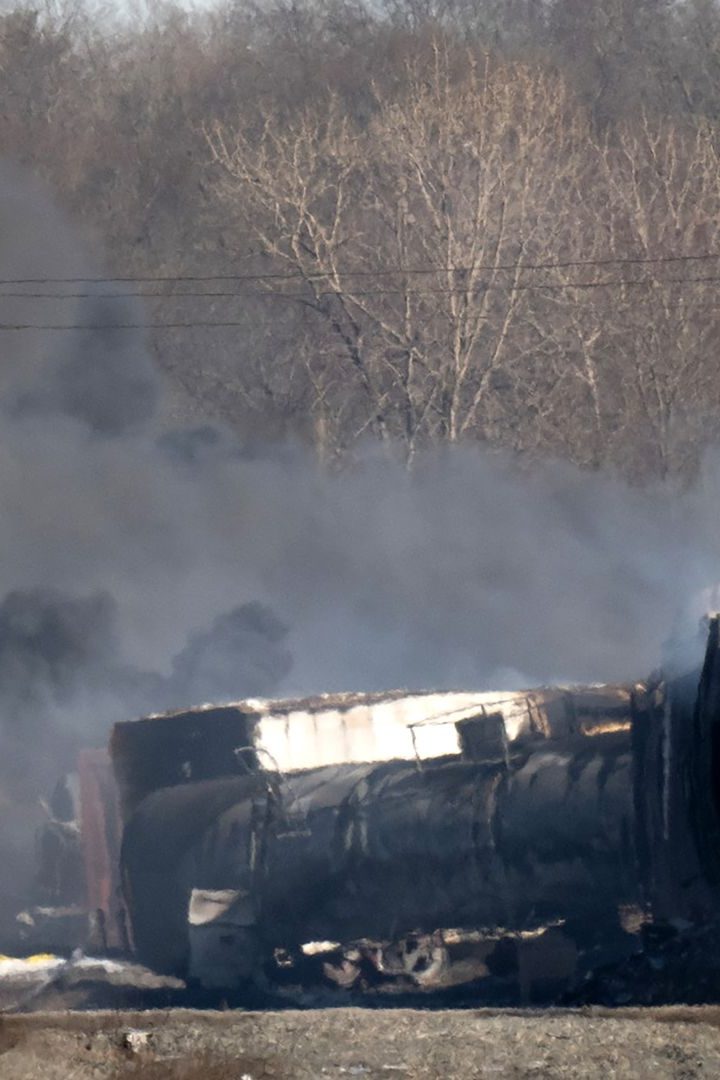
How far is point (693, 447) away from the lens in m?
31.0

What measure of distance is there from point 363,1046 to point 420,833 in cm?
633

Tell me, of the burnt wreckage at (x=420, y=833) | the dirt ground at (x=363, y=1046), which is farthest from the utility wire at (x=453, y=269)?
the dirt ground at (x=363, y=1046)

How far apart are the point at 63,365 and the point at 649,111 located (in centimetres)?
1923

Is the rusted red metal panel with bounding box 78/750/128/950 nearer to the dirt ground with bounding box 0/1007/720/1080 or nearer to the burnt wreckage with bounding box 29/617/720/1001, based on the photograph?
the burnt wreckage with bounding box 29/617/720/1001

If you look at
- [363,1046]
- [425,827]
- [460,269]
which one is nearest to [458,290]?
[460,269]

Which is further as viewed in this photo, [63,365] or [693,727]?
[63,365]

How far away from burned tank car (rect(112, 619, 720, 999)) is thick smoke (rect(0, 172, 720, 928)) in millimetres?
5902

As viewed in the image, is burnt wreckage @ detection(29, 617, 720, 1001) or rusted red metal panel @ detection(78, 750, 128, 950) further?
rusted red metal panel @ detection(78, 750, 128, 950)

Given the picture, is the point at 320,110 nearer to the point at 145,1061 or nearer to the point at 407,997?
the point at 407,997

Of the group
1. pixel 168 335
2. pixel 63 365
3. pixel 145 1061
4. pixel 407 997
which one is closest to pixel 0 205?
pixel 63 365

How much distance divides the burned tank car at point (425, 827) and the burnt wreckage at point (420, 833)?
0.05ft

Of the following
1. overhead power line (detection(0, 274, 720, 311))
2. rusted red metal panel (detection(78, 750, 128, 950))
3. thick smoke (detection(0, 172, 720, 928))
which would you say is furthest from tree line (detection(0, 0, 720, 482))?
rusted red metal panel (detection(78, 750, 128, 950))

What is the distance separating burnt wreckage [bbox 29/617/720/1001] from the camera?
12320mm

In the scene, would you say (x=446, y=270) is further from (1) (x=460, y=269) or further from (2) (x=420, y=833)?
(2) (x=420, y=833)
